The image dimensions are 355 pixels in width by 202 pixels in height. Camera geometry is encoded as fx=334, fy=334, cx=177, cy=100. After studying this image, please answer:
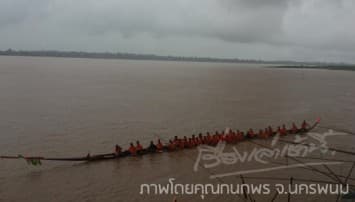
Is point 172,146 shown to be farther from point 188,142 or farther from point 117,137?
point 117,137

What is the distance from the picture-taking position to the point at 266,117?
38094 mm

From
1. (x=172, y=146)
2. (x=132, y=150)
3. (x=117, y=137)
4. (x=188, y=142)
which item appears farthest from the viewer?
(x=117, y=137)

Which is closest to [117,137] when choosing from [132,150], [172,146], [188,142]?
[132,150]

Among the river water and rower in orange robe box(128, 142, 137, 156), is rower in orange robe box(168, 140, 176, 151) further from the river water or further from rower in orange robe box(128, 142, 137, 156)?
rower in orange robe box(128, 142, 137, 156)

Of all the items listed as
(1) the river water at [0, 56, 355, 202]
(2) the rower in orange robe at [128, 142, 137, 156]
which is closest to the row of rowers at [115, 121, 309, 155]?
(2) the rower in orange robe at [128, 142, 137, 156]

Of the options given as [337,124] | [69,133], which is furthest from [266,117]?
[69,133]

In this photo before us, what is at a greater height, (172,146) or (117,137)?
(172,146)

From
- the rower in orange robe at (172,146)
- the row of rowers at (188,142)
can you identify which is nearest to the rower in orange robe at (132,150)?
the row of rowers at (188,142)

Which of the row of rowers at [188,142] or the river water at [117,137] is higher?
the row of rowers at [188,142]

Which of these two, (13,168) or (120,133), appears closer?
(13,168)

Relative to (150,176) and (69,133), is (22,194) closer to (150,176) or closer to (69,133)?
(150,176)

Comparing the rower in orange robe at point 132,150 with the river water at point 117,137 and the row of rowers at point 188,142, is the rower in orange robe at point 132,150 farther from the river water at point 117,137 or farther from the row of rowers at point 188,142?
the river water at point 117,137

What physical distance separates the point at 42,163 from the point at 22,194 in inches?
152

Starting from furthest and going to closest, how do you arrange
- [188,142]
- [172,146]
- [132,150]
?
[188,142] → [172,146] → [132,150]
